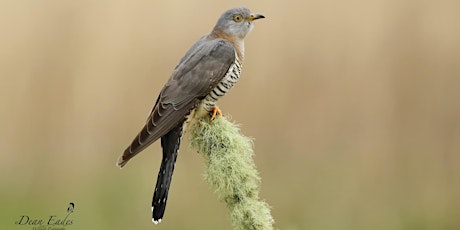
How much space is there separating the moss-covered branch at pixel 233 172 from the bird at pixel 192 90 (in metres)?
0.18

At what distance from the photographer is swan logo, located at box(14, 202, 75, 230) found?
9.37 ft

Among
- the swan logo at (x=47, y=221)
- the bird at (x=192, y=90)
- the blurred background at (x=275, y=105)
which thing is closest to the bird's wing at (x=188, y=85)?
the bird at (x=192, y=90)

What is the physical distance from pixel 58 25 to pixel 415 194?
2.10 metres

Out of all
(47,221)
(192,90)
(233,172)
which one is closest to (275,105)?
(192,90)

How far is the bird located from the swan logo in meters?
0.53

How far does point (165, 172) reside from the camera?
8.29ft

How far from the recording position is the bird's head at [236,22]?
2.99 meters

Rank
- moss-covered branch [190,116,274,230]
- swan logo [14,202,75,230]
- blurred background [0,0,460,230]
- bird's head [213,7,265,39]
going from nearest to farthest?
moss-covered branch [190,116,274,230]
swan logo [14,202,75,230]
bird's head [213,7,265,39]
blurred background [0,0,460,230]

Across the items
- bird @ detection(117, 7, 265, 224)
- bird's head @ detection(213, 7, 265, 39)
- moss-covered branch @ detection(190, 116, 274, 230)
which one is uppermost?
bird's head @ detection(213, 7, 265, 39)

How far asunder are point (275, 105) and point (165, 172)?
1415mm

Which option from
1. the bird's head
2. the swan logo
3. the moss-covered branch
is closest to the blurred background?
the swan logo

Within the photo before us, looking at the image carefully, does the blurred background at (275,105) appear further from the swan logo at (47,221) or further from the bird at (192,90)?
the bird at (192,90)

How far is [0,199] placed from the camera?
348 cm

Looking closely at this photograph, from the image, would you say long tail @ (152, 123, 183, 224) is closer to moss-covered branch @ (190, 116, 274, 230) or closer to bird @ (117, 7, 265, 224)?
bird @ (117, 7, 265, 224)
